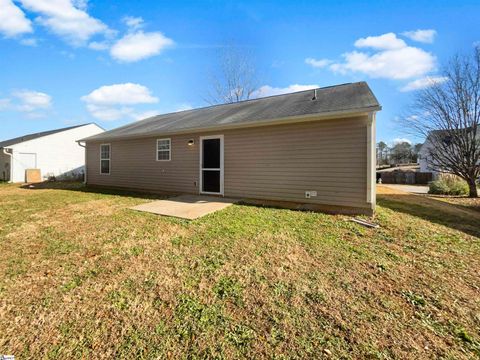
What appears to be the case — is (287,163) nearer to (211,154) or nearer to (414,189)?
(211,154)

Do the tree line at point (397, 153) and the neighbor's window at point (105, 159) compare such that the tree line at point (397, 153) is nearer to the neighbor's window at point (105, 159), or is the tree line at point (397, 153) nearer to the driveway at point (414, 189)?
the driveway at point (414, 189)

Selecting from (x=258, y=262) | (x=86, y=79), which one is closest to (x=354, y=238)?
(x=258, y=262)

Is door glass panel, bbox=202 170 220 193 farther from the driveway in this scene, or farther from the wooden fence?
the wooden fence

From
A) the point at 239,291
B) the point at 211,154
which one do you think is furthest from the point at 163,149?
the point at 239,291

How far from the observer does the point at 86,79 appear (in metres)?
13.0

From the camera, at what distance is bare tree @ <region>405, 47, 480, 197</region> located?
11414 mm

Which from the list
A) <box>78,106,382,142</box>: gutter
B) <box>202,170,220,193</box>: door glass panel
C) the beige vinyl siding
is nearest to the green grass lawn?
the beige vinyl siding

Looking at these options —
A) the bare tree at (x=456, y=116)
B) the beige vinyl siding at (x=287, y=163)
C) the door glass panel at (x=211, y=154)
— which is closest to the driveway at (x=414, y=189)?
the bare tree at (x=456, y=116)

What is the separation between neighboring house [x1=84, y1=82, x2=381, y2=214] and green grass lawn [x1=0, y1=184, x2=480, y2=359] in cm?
173

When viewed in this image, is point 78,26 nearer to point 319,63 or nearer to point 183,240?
point 183,240

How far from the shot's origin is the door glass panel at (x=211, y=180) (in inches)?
322

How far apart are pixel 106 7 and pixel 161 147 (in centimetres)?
524

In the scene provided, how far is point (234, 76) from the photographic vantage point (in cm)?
2028

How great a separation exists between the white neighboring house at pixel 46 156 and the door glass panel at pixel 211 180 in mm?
14491
